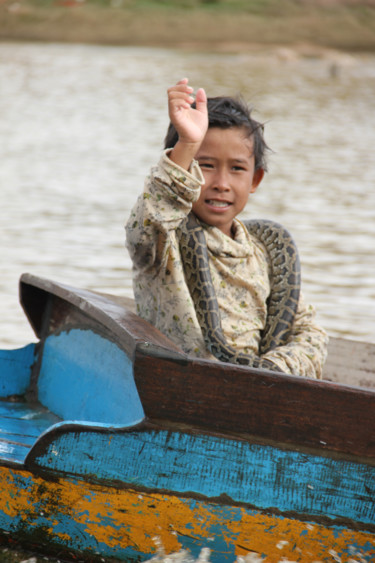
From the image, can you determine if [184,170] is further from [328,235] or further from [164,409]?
[328,235]

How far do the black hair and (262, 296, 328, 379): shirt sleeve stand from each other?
572mm

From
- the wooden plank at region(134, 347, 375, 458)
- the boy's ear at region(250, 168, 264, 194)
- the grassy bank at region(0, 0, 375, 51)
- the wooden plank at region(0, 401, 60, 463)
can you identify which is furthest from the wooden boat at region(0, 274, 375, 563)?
the grassy bank at region(0, 0, 375, 51)

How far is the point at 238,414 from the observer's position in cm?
236

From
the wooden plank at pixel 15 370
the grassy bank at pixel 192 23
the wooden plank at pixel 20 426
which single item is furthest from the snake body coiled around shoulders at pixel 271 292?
the grassy bank at pixel 192 23

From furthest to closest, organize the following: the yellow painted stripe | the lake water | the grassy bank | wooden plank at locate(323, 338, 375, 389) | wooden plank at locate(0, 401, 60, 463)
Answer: the grassy bank
the lake water
wooden plank at locate(323, 338, 375, 389)
wooden plank at locate(0, 401, 60, 463)
the yellow painted stripe

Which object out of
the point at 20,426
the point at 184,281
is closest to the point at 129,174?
the point at 20,426

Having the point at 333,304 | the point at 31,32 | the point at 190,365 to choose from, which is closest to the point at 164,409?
the point at 190,365

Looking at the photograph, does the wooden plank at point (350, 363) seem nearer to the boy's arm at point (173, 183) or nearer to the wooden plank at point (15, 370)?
the wooden plank at point (15, 370)

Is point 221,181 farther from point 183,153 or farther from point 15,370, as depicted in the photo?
point 15,370

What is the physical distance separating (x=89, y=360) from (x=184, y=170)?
857 mm

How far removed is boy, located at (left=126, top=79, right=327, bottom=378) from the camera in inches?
99.7

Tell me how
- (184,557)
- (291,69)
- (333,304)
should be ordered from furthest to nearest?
(291,69) < (333,304) < (184,557)

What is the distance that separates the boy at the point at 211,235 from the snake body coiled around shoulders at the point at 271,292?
0.03 meters

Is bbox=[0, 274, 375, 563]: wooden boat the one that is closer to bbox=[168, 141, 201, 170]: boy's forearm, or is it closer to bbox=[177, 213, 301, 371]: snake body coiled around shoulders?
bbox=[177, 213, 301, 371]: snake body coiled around shoulders
